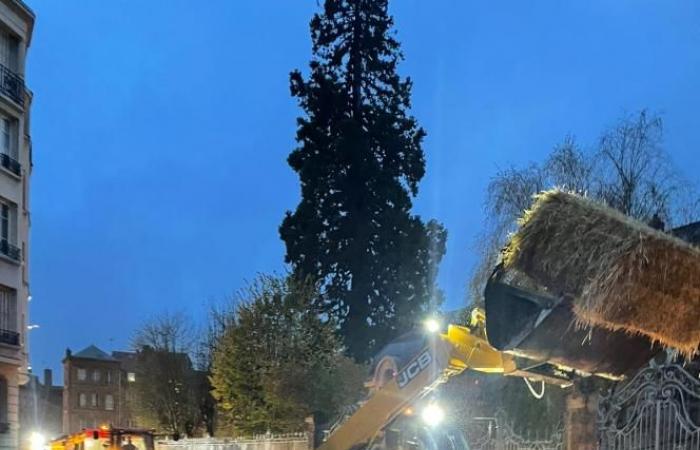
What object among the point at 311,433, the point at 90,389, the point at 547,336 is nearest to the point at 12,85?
the point at 311,433

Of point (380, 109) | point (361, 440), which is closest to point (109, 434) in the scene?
point (361, 440)

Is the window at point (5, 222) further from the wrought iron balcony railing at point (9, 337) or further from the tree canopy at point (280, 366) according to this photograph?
the tree canopy at point (280, 366)

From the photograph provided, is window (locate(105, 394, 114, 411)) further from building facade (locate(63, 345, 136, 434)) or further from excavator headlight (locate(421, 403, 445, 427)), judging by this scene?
excavator headlight (locate(421, 403, 445, 427))

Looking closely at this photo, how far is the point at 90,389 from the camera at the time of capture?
78.6 meters

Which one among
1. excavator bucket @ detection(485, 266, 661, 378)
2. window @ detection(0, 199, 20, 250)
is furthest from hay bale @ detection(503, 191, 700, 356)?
window @ detection(0, 199, 20, 250)

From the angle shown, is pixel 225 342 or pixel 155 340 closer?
pixel 225 342

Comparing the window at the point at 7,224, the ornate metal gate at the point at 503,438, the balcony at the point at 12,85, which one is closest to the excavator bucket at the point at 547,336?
the ornate metal gate at the point at 503,438

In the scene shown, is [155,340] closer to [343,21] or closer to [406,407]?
[343,21]

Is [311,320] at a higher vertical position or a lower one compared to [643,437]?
higher

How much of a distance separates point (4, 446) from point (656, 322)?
26.3m

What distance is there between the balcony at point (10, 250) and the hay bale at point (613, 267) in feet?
83.8

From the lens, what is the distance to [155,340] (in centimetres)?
3634

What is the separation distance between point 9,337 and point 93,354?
57248mm

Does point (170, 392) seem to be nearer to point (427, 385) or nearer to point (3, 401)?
point (3, 401)
